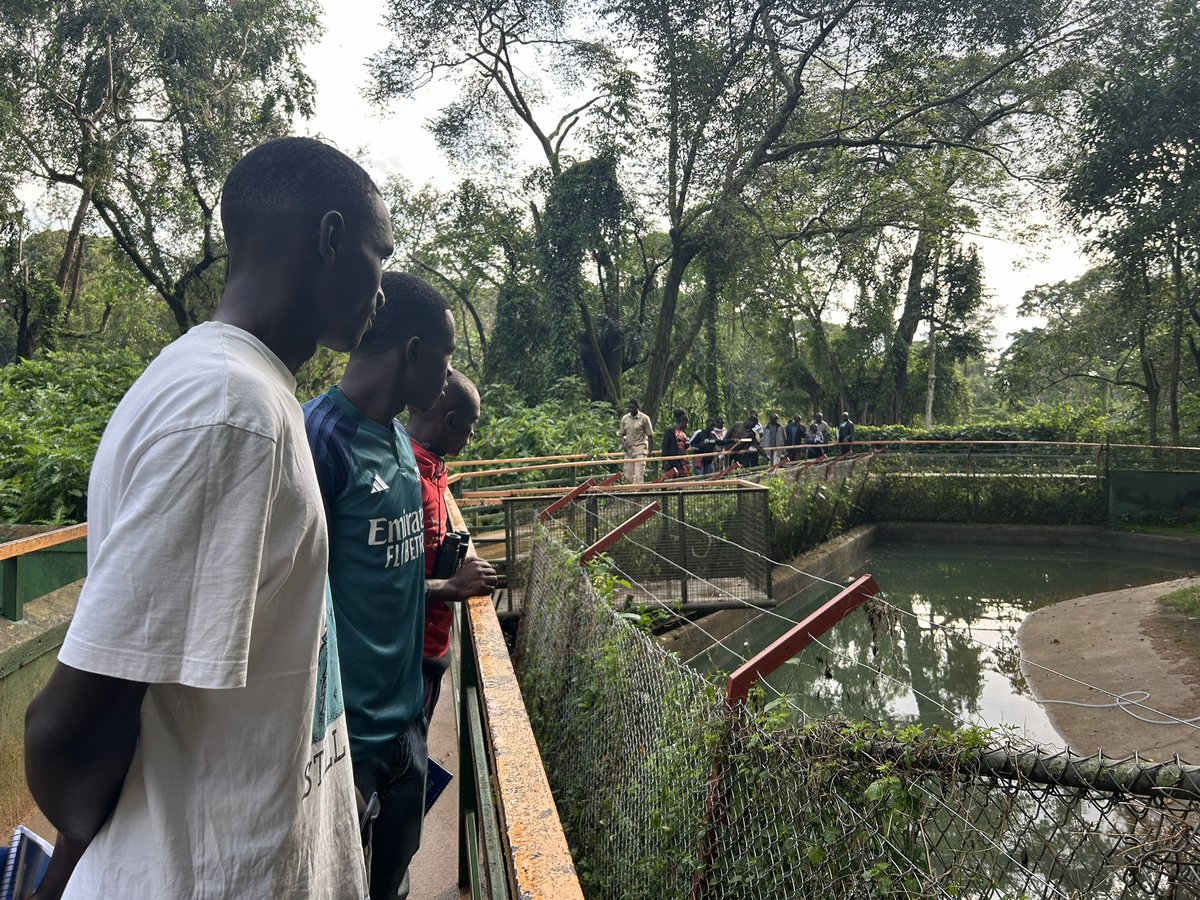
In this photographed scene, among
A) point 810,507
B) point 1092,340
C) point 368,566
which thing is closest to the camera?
point 368,566

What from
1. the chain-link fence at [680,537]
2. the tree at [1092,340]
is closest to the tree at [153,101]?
the chain-link fence at [680,537]

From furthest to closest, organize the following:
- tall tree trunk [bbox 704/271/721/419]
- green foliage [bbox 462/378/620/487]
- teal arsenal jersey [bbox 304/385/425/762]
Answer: tall tree trunk [bbox 704/271/721/419] < green foliage [bbox 462/378/620/487] < teal arsenal jersey [bbox 304/385/425/762]

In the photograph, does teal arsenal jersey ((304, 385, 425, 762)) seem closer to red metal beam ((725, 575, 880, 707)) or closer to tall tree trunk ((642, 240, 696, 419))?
red metal beam ((725, 575, 880, 707))

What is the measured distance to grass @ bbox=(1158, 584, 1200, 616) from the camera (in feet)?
32.6

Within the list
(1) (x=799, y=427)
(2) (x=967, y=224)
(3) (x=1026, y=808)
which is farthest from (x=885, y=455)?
(3) (x=1026, y=808)

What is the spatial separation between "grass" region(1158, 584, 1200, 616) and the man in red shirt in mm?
10313

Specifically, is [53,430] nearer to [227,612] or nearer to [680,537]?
[680,537]

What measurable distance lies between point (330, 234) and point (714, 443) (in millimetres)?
17049

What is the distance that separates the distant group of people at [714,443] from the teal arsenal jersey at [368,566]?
1048 cm

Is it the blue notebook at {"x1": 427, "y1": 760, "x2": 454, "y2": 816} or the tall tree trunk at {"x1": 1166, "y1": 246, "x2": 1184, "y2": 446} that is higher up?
the tall tree trunk at {"x1": 1166, "y1": 246, "x2": 1184, "y2": 446}

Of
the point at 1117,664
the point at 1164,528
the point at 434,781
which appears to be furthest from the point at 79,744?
the point at 1164,528

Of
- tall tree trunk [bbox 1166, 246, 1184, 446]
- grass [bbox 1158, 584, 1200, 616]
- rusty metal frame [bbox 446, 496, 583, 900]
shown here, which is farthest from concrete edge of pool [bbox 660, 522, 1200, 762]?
tall tree trunk [bbox 1166, 246, 1184, 446]

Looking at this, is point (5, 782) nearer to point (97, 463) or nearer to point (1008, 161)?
point (97, 463)

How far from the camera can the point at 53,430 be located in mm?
9805
